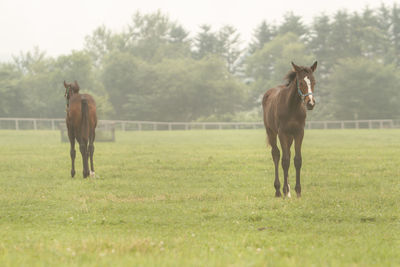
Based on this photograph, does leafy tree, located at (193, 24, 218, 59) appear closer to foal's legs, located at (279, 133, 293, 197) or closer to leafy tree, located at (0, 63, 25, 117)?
leafy tree, located at (0, 63, 25, 117)

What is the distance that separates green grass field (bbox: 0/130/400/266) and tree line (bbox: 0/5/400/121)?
5769 cm

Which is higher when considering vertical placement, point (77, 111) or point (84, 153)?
point (77, 111)

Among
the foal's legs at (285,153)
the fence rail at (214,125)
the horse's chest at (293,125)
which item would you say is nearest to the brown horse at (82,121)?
the foal's legs at (285,153)

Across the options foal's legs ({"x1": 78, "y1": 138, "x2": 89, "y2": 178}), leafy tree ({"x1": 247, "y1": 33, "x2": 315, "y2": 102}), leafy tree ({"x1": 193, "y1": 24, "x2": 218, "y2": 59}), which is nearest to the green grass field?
foal's legs ({"x1": 78, "y1": 138, "x2": 89, "y2": 178})

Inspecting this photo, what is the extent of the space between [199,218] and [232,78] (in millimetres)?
76696

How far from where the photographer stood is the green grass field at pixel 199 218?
5.46 meters

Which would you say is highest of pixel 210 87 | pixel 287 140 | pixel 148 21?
pixel 148 21

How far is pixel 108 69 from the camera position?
81688 millimetres

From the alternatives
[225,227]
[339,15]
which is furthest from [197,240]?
[339,15]

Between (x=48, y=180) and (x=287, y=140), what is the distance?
6.94 meters

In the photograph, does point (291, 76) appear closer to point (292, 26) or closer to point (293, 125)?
point (293, 125)

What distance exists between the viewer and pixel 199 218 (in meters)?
8.16

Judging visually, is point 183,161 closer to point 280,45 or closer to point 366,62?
point 366,62

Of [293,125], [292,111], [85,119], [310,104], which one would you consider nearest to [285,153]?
[293,125]
